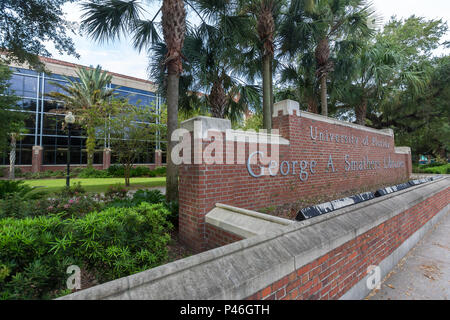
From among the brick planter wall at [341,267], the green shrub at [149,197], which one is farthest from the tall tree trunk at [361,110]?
the green shrub at [149,197]

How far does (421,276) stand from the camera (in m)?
3.08

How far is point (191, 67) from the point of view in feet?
25.7

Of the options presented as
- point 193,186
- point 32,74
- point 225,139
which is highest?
point 32,74

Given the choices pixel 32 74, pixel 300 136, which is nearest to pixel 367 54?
pixel 300 136

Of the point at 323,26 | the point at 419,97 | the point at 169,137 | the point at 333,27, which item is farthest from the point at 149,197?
the point at 419,97

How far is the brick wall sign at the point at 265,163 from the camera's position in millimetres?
3908

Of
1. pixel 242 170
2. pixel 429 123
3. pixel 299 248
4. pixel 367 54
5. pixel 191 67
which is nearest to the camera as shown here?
pixel 299 248

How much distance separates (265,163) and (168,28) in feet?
14.9

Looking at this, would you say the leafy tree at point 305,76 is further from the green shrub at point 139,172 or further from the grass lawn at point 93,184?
the green shrub at point 139,172

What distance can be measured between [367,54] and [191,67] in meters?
8.56

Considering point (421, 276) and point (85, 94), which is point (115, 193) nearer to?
point (421, 276)

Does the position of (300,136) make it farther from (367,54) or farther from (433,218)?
(367,54)

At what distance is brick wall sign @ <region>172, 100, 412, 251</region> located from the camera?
3.91 metres

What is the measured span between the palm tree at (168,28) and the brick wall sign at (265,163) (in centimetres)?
88
